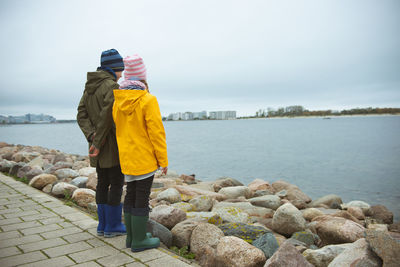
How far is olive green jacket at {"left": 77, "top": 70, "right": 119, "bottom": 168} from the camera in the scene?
350cm

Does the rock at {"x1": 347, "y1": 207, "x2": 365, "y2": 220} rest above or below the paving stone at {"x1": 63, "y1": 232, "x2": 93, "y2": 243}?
below

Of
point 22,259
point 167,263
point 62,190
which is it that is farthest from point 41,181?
point 167,263

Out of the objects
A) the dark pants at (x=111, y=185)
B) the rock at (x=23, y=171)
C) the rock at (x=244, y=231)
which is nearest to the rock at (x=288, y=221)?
the rock at (x=244, y=231)

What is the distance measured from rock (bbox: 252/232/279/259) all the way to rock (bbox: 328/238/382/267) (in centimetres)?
63

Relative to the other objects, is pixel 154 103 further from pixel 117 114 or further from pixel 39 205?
pixel 39 205

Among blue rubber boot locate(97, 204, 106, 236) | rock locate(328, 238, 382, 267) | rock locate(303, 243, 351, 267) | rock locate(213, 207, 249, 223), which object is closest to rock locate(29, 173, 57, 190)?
blue rubber boot locate(97, 204, 106, 236)

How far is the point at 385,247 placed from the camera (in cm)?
285

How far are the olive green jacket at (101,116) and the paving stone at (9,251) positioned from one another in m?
1.19

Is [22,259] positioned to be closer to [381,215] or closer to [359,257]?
[359,257]

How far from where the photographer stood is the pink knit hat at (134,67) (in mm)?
3336

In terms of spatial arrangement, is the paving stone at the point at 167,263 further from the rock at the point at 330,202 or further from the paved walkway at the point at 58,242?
the rock at the point at 330,202

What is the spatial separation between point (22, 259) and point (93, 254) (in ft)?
2.24

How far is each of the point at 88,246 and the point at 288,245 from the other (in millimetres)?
2132

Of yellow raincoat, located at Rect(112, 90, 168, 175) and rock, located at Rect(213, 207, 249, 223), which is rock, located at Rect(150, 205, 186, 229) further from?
yellow raincoat, located at Rect(112, 90, 168, 175)
